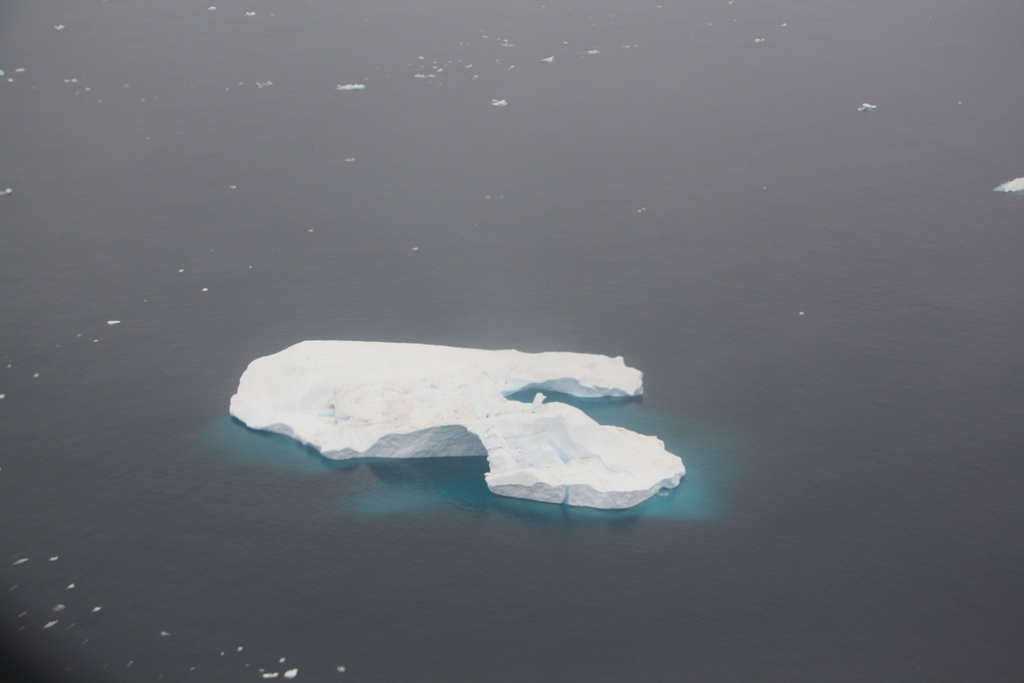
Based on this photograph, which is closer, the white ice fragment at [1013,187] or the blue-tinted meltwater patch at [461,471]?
the blue-tinted meltwater patch at [461,471]

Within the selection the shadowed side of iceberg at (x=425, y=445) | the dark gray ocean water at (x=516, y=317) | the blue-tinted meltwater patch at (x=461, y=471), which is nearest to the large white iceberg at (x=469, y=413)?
the shadowed side of iceberg at (x=425, y=445)

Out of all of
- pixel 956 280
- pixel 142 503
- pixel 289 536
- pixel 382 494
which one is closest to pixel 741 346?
pixel 956 280

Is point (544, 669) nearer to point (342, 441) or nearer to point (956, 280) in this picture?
point (342, 441)

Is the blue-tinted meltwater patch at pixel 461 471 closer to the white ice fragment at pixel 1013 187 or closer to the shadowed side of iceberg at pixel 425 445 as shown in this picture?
the shadowed side of iceberg at pixel 425 445

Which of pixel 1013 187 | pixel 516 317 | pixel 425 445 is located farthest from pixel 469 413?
pixel 1013 187

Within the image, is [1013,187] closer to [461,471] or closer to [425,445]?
[461,471]

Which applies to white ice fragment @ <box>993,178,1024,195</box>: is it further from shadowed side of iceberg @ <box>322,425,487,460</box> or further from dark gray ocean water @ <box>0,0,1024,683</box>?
shadowed side of iceberg @ <box>322,425,487,460</box>

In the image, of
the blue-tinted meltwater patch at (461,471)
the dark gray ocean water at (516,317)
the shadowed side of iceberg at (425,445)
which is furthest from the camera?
the shadowed side of iceberg at (425,445)
